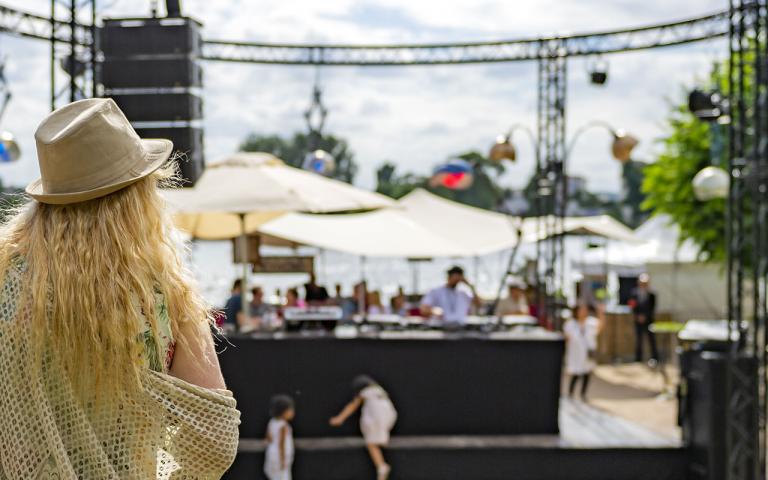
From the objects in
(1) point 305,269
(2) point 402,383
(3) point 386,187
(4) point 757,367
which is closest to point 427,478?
(2) point 402,383

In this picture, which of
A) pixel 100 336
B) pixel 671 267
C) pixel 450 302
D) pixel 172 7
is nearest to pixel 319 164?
pixel 450 302

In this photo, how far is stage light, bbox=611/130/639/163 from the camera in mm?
14430

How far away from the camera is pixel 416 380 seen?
10.2 metres

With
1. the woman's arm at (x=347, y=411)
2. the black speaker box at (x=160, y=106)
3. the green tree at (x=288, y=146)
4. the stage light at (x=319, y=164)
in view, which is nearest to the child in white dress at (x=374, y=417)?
the woman's arm at (x=347, y=411)

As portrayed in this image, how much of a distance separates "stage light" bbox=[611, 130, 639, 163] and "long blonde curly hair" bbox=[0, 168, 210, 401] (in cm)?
1311

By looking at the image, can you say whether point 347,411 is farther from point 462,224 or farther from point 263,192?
point 462,224

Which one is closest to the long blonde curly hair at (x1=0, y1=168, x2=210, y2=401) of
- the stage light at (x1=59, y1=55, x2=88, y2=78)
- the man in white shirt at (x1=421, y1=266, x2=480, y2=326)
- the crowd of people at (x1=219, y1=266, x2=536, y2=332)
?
the crowd of people at (x1=219, y1=266, x2=536, y2=332)

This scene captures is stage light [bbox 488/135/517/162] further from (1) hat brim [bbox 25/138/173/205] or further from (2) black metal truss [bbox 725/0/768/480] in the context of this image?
(1) hat brim [bbox 25/138/173/205]

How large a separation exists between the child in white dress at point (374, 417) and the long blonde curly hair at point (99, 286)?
7.71m

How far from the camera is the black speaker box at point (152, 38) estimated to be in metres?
7.11

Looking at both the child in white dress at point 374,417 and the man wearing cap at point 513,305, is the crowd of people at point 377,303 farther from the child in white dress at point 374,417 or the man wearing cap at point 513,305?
the child in white dress at point 374,417

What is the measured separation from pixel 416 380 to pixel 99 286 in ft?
28.2

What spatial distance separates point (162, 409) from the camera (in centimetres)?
179

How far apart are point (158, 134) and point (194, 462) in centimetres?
525
